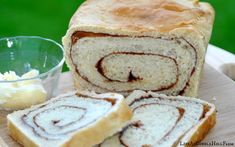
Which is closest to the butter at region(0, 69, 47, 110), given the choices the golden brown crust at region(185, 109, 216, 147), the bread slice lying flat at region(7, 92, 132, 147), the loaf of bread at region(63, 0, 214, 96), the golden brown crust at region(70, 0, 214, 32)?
the bread slice lying flat at region(7, 92, 132, 147)

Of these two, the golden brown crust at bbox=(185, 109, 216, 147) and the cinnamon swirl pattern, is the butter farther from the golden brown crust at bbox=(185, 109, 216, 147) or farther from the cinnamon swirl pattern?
the golden brown crust at bbox=(185, 109, 216, 147)

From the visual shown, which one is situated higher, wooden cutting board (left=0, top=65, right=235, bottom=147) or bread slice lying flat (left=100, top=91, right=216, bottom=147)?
bread slice lying flat (left=100, top=91, right=216, bottom=147)

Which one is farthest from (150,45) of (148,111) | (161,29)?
(148,111)

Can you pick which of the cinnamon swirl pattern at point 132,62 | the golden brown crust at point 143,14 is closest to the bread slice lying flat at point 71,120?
the cinnamon swirl pattern at point 132,62

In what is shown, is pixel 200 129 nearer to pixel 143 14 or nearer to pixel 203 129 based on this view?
pixel 203 129

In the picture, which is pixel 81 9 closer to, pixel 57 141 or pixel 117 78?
pixel 117 78
